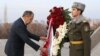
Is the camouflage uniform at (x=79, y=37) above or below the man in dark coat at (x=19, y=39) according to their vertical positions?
above

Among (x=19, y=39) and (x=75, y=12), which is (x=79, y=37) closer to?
(x=75, y=12)

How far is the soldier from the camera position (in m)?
6.56

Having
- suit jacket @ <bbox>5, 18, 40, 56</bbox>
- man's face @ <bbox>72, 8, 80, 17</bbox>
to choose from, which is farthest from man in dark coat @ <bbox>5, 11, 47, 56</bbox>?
man's face @ <bbox>72, 8, 80, 17</bbox>

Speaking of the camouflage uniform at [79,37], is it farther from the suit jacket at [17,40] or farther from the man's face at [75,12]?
the suit jacket at [17,40]

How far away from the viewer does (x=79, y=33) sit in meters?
6.66

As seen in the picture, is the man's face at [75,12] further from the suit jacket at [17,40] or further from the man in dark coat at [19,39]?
the suit jacket at [17,40]

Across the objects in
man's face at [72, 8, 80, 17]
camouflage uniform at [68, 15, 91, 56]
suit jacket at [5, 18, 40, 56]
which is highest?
man's face at [72, 8, 80, 17]

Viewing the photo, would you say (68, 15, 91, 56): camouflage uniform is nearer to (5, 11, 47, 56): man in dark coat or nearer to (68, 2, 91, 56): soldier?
(68, 2, 91, 56): soldier

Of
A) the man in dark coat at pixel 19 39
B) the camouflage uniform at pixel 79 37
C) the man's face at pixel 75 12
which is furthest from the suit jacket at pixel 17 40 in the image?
the man's face at pixel 75 12

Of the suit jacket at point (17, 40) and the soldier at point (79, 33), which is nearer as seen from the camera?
the soldier at point (79, 33)

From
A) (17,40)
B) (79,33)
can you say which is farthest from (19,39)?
(79,33)

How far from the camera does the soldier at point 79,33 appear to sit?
21.5 ft

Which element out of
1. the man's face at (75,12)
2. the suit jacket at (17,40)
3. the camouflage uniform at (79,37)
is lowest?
the suit jacket at (17,40)

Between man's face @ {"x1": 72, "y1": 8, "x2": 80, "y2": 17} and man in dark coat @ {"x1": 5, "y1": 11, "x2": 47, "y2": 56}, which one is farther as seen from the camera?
man in dark coat @ {"x1": 5, "y1": 11, "x2": 47, "y2": 56}
